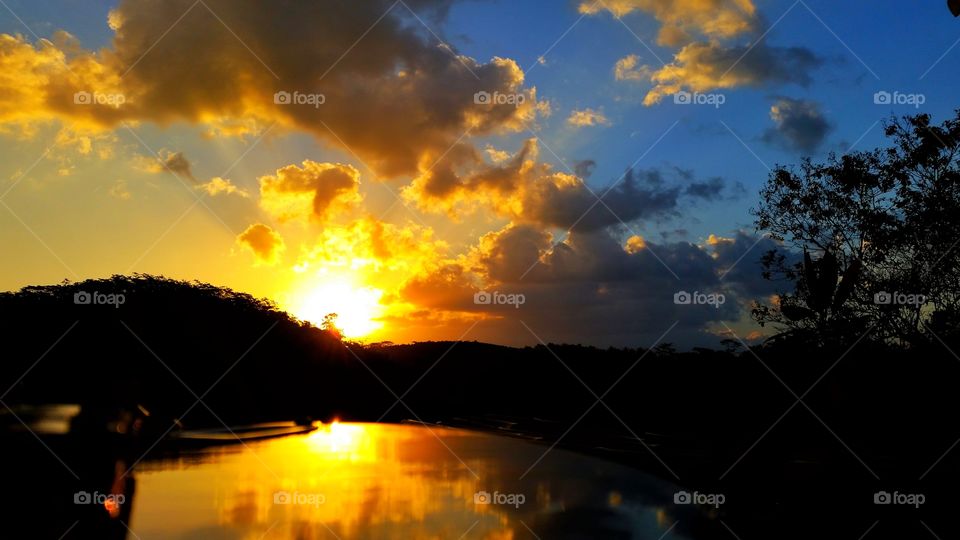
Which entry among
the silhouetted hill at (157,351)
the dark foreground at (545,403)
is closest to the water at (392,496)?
the dark foreground at (545,403)

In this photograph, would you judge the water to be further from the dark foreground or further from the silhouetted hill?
the silhouetted hill

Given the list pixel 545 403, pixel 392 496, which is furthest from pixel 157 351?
pixel 392 496

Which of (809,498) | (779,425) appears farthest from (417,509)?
(779,425)

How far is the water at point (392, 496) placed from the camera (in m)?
10.4

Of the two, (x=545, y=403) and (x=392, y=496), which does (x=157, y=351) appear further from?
(x=392, y=496)

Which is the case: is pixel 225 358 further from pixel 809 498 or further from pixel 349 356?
pixel 809 498

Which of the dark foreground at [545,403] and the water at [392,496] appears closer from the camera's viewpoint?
the water at [392,496]

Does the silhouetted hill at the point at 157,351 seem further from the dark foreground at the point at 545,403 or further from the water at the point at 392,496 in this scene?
the water at the point at 392,496

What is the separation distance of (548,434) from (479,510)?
18213 millimetres

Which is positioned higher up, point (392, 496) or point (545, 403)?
point (545, 403)

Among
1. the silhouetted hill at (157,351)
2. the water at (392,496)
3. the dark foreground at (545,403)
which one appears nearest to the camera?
the water at (392,496)

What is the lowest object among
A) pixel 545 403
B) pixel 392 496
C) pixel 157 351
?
pixel 392 496

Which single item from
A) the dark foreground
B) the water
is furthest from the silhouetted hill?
the water

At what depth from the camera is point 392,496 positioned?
43.2 feet
